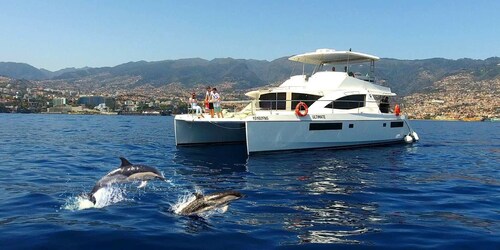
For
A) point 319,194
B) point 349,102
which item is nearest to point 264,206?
point 319,194

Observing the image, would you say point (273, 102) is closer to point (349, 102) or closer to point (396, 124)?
point (349, 102)

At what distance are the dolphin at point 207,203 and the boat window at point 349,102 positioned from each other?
1261cm

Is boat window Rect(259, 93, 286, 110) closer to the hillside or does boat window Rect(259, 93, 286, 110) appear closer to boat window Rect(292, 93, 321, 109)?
boat window Rect(292, 93, 321, 109)

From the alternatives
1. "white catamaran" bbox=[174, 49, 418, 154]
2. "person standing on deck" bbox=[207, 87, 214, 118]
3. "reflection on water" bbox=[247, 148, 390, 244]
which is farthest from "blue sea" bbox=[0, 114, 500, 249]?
"person standing on deck" bbox=[207, 87, 214, 118]

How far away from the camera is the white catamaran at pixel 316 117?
1791cm

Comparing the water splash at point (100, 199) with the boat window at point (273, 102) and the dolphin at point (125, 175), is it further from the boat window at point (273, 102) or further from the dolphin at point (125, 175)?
the boat window at point (273, 102)

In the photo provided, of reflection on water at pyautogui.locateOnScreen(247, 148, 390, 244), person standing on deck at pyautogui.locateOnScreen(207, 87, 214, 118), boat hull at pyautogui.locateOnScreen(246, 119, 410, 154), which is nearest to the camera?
reflection on water at pyautogui.locateOnScreen(247, 148, 390, 244)

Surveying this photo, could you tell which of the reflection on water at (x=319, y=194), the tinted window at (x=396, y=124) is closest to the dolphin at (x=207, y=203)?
the reflection on water at (x=319, y=194)

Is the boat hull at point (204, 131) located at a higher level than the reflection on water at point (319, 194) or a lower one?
higher

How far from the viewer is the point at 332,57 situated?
23516 millimetres

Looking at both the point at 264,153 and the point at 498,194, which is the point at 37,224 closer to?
the point at 498,194

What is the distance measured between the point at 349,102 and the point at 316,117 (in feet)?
10.00

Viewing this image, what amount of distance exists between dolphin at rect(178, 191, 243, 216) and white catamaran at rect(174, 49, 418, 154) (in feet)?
30.2

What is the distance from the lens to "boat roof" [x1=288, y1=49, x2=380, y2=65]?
2250 cm
